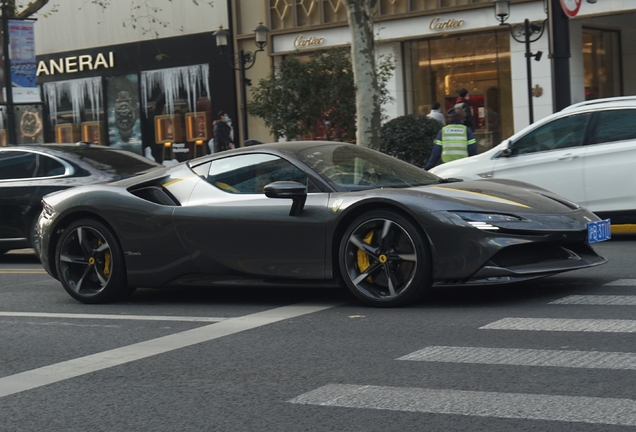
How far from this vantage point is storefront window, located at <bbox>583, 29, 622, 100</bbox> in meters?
24.7

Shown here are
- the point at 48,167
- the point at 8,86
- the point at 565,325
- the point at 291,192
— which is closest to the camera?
the point at 565,325

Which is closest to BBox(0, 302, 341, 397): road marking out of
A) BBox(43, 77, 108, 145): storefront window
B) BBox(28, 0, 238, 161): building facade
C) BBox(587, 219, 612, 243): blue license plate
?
BBox(587, 219, 612, 243): blue license plate

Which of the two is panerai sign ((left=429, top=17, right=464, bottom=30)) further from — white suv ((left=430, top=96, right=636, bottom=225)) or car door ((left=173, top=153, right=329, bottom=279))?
car door ((left=173, top=153, right=329, bottom=279))

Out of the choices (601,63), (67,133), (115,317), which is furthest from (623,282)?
(67,133)

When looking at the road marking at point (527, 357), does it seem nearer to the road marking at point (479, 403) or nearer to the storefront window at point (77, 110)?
the road marking at point (479, 403)

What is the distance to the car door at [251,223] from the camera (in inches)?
291

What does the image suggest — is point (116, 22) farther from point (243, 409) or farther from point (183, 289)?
point (243, 409)

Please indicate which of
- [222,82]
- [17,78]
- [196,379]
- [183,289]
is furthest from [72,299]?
[222,82]

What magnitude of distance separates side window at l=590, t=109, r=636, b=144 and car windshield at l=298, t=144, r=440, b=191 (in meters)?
3.66

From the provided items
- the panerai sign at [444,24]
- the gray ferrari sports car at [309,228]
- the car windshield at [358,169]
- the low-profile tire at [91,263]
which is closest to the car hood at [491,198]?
the gray ferrari sports car at [309,228]

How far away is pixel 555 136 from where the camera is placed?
37.9 feet

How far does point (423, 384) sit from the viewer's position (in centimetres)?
492

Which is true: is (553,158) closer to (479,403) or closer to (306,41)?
(479,403)

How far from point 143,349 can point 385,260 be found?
70.2 inches
